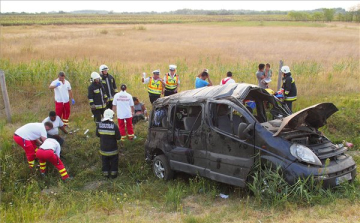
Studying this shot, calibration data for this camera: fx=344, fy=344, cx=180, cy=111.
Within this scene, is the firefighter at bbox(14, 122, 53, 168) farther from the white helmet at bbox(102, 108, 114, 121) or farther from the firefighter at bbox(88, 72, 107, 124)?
the firefighter at bbox(88, 72, 107, 124)

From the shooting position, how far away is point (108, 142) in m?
7.55

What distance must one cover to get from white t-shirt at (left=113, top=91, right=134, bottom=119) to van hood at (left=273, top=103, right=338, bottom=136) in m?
4.45

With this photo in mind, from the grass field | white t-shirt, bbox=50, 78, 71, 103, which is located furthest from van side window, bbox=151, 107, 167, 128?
white t-shirt, bbox=50, 78, 71, 103

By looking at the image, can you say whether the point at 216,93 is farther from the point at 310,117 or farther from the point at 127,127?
the point at 127,127

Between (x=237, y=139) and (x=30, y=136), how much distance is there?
4723 mm

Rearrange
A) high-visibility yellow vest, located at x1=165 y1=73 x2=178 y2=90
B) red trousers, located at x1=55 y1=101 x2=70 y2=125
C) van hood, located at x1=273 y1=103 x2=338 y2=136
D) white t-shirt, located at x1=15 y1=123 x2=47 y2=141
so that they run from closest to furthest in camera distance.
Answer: van hood, located at x1=273 y1=103 x2=338 y2=136
white t-shirt, located at x1=15 y1=123 x2=47 y2=141
red trousers, located at x1=55 y1=101 x2=70 y2=125
high-visibility yellow vest, located at x1=165 y1=73 x2=178 y2=90

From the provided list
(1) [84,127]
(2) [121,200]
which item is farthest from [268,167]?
(1) [84,127]

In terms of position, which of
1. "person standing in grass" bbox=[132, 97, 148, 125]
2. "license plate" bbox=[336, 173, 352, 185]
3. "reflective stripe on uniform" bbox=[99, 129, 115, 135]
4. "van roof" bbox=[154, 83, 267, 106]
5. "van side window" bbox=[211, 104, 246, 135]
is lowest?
"person standing in grass" bbox=[132, 97, 148, 125]

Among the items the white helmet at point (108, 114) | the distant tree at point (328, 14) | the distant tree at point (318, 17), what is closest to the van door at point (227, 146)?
the white helmet at point (108, 114)

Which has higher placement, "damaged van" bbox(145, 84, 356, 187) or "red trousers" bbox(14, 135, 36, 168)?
"damaged van" bbox(145, 84, 356, 187)

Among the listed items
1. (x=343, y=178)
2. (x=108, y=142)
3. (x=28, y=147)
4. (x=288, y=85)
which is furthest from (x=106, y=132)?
(x=288, y=85)

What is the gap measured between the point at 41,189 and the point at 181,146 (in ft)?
10.9

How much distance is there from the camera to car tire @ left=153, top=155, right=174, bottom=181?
706 centimetres

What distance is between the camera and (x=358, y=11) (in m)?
77.6
